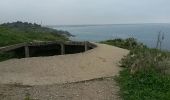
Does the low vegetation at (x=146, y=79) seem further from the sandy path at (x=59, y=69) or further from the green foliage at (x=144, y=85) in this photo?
the sandy path at (x=59, y=69)

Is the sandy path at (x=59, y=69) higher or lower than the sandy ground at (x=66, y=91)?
higher

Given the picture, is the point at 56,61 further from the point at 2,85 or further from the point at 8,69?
the point at 2,85

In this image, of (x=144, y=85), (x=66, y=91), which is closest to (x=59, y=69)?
(x=66, y=91)

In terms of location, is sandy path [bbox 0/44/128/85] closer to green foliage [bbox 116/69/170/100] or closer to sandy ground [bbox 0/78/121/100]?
sandy ground [bbox 0/78/121/100]

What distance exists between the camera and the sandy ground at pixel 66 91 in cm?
1077

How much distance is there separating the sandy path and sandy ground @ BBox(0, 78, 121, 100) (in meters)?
0.63

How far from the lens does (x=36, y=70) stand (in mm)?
14562

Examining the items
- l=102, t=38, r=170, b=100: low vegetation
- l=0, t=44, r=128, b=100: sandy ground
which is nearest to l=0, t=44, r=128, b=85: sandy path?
l=0, t=44, r=128, b=100: sandy ground

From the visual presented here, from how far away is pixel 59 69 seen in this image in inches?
579

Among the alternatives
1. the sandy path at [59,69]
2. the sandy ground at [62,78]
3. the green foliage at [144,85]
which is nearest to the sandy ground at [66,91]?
the sandy ground at [62,78]

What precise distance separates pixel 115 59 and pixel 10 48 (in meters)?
5.25

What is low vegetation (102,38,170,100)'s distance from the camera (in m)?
11.0

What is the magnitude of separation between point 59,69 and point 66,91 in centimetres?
334

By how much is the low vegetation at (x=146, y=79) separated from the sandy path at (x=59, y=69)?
0.83 m
